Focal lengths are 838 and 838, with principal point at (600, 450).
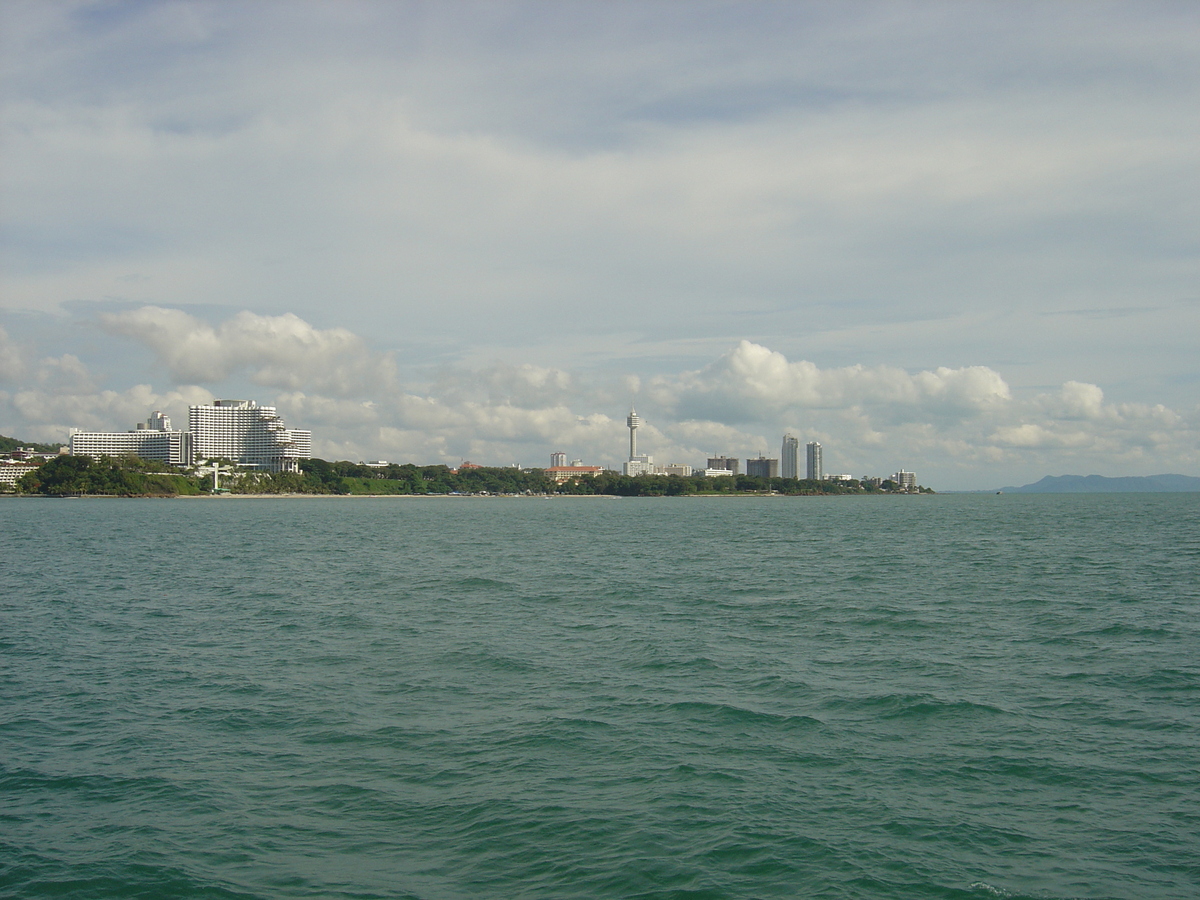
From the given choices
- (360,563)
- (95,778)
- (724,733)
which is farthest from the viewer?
(360,563)

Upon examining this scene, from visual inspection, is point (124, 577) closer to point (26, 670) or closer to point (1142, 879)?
point (26, 670)

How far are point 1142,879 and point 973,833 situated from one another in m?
2.25

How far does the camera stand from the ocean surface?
12.1 metres

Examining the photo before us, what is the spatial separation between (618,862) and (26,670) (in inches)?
778

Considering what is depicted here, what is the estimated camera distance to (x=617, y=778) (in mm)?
15383

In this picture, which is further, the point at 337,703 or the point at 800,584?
the point at 800,584

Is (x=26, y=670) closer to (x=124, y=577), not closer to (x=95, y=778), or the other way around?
(x=95, y=778)

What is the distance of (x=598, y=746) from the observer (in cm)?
1714

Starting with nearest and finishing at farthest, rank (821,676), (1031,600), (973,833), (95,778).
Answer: (973,833), (95,778), (821,676), (1031,600)

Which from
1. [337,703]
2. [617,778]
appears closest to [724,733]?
[617,778]

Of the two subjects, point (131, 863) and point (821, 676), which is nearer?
point (131, 863)

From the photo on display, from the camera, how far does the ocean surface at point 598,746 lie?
39.9 feet

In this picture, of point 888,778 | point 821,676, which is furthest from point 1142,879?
point 821,676

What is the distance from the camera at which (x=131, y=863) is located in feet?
40.1
